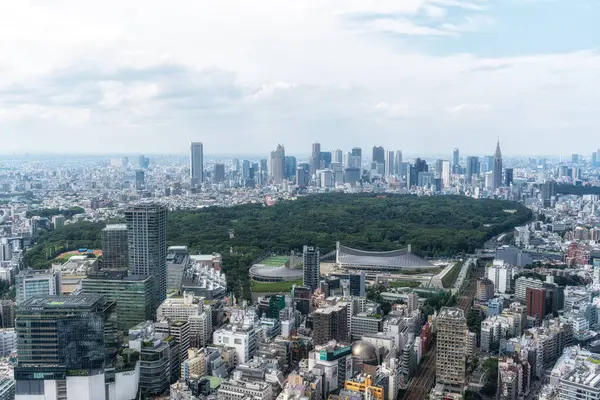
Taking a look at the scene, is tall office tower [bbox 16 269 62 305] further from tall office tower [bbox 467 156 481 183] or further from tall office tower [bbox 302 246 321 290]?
tall office tower [bbox 467 156 481 183]

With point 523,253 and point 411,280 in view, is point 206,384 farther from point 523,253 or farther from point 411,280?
point 523,253

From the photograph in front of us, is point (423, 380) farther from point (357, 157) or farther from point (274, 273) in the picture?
point (357, 157)

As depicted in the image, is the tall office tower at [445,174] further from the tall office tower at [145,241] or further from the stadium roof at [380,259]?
the tall office tower at [145,241]

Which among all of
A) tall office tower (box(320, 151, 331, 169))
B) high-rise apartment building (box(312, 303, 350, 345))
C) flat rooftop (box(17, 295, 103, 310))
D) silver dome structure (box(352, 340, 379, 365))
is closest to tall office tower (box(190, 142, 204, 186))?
tall office tower (box(320, 151, 331, 169))

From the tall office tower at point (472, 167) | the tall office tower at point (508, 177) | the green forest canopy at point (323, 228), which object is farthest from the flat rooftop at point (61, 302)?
the tall office tower at point (472, 167)

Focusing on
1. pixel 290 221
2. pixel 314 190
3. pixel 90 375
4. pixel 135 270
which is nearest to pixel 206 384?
pixel 90 375
